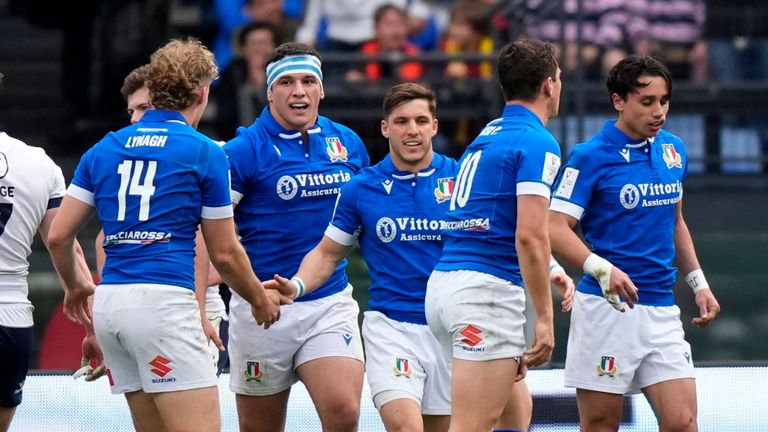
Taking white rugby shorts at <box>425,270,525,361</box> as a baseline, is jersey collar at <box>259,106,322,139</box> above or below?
above

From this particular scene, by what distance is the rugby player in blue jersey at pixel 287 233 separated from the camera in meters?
6.39

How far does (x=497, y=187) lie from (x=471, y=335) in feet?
1.95

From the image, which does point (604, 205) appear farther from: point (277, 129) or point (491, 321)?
point (277, 129)

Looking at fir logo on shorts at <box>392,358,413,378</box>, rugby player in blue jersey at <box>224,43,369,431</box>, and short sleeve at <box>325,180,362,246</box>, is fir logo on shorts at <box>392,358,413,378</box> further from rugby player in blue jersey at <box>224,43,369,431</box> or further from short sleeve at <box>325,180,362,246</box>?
short sleeve at <box>325,180,362,246</box>

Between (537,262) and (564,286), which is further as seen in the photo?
(564,286)

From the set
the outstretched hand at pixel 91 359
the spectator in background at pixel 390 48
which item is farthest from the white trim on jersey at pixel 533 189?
the spectator in background at pixel 390 48

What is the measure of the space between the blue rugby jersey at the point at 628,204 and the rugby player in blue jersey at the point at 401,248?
23.3 inches

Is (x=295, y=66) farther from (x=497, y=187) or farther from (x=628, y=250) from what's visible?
(x=628, y=250)

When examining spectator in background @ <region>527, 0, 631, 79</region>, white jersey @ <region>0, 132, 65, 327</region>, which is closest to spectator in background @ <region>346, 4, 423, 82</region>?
spectator in background @ <region>527, 0, 631, 79</region>

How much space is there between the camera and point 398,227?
627 cm

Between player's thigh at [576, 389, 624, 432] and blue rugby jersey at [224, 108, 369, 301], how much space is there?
1271 millimetres

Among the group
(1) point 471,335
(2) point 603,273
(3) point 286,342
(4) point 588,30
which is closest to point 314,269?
(3) point 286,342

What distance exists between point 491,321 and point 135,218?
1.45m

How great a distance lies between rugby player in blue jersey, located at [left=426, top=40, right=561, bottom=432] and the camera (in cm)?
549
